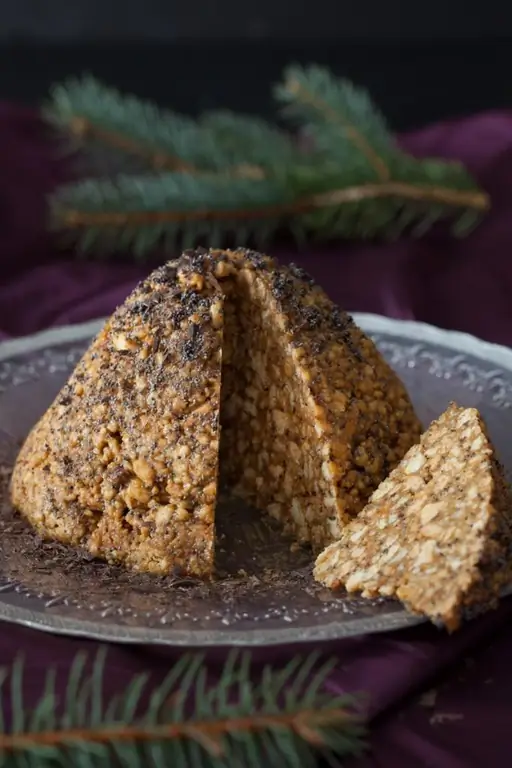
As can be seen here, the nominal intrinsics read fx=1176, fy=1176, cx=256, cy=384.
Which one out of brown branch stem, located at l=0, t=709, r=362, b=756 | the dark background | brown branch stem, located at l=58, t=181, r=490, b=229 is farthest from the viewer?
the dark background

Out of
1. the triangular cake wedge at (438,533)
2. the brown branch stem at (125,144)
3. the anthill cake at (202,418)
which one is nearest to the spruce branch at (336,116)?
the brown branch stem at (125,144)

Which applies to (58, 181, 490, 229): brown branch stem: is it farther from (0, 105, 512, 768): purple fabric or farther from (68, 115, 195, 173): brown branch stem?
(68, 115, 195, 173): brown branch stem

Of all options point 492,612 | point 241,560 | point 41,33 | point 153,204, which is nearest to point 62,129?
point 153,204

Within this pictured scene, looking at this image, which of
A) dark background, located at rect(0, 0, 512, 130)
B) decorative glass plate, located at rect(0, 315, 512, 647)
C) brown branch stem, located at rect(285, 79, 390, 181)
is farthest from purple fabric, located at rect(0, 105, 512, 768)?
dark background, located at rect(0, 0, 512, 130)

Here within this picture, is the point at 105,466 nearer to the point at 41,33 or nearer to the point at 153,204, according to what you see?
the point at 153,204

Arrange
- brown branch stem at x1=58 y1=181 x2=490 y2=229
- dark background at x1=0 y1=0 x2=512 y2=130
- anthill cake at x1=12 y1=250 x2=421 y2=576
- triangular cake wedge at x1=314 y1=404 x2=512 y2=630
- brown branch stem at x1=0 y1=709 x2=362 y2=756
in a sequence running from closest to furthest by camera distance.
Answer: brown branch stem at x1=0 y1=709 x2=362 y2=756 < triangular cake wedge at x1=314 y1=404 x2=512 y2=630 < anthill cake at x1=12 y1=250 x2=421 y2=576 < brown branch stem at x1=58 y1=181 x2=490 y2=229 < dark background at x1=0 y1=0 x2=512 y2=130

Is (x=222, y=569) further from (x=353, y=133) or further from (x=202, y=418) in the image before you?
(x=353, y=133)
